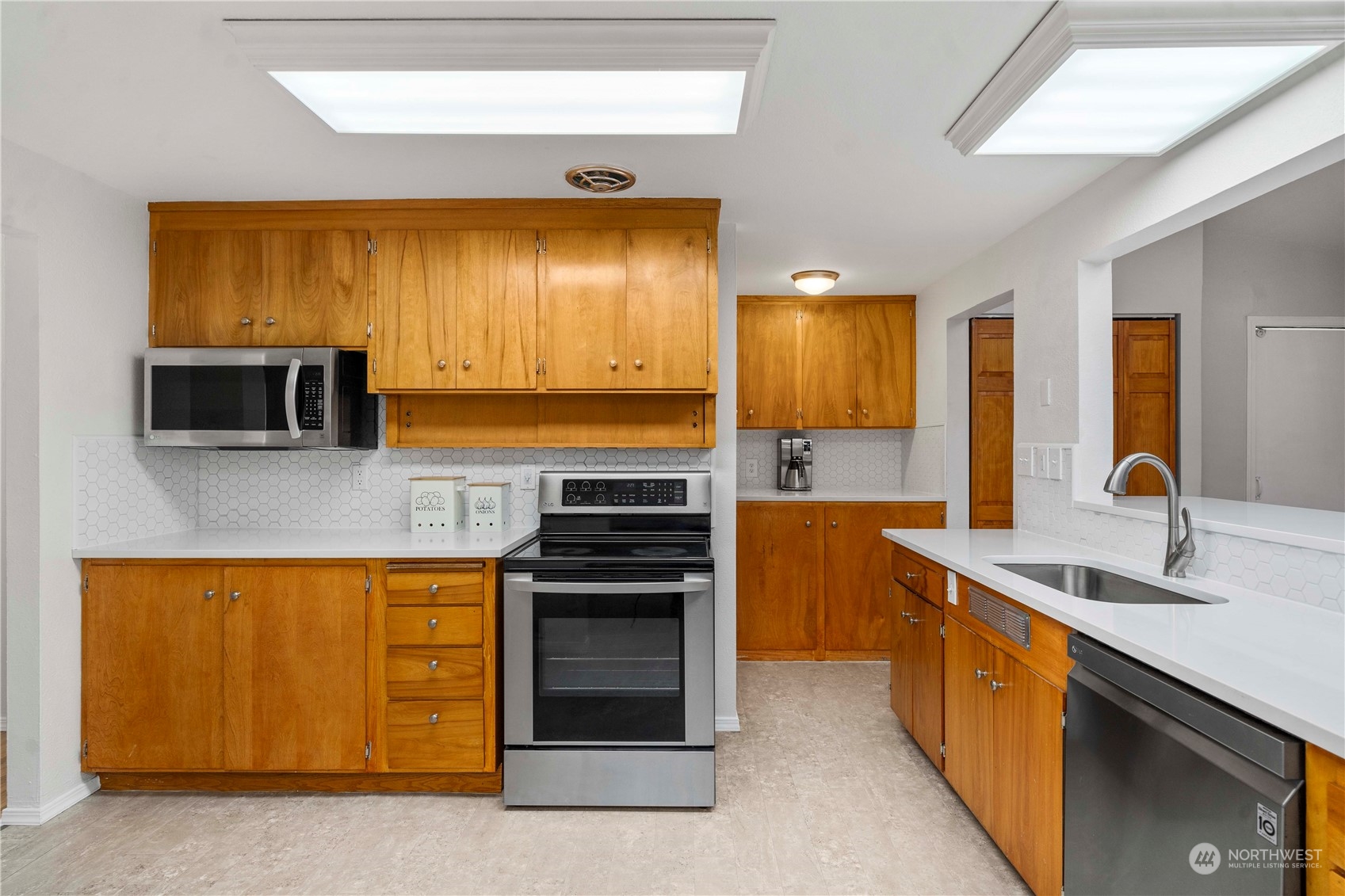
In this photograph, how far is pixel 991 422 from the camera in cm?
442

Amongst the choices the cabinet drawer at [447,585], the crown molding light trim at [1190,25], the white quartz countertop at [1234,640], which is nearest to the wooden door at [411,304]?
the cabinet drawer at [447,585]

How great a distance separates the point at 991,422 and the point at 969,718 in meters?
2.52

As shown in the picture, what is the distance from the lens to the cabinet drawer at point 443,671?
2568 millimetres

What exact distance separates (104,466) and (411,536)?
1.13m

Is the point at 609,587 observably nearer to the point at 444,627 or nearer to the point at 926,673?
the point at 444,627

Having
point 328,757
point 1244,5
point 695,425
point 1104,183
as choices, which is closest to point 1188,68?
point 1244,5

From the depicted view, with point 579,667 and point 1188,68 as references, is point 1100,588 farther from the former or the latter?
point 579,667

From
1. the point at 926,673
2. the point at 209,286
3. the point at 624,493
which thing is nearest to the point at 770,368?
the point at 624,493

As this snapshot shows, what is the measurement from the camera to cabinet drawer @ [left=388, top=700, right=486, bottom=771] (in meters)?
2.57

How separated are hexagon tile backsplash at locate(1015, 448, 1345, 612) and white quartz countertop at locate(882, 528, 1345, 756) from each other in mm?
37

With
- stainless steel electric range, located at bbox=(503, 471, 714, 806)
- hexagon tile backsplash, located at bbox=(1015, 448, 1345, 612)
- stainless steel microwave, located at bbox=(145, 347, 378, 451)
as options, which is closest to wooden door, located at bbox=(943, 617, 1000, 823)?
hexagon tile backsplash, located at bbox=(1015, 448, 1345, 612)

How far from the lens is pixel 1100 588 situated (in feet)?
7.77

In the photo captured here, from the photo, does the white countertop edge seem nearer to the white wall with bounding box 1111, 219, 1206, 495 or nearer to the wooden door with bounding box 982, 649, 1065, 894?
the wooden door with bounding box 982, 649, 1065, 894

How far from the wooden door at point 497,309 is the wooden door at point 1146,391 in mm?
3250
